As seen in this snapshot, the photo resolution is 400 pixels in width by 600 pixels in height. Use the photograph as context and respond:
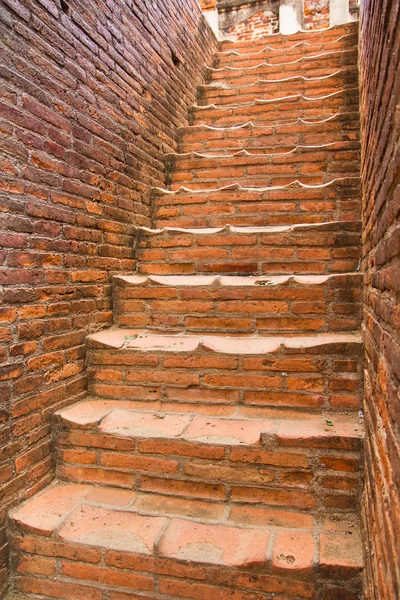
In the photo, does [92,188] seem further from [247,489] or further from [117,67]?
[247,489]

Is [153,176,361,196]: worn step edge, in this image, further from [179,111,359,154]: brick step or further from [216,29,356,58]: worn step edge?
[216,29,356,58]: worn step edge

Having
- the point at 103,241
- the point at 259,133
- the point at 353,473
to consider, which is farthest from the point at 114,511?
the point at 259,133

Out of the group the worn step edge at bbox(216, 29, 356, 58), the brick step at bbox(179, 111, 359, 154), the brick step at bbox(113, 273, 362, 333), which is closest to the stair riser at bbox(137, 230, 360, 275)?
the brick step at bbox(113, 273, 362, 333)

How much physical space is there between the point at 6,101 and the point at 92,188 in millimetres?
670

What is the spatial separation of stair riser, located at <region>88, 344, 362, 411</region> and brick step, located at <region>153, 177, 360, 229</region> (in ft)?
3.55

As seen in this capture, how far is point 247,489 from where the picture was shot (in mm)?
1677

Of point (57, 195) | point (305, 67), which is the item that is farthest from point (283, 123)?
point (57, 195)

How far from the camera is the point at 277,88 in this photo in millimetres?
4012

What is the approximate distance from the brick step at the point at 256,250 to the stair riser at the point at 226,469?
1.07m

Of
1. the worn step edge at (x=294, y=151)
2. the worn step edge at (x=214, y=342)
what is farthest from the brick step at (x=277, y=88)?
the worn step edge at (x=214, y=342)

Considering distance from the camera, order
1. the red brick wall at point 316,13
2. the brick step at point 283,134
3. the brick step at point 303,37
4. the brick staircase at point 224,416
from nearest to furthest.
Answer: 1. the brick staircase at point 224,416
2. the brick step at point 283,134
3. the brick step at point 303,37
4. the red brick wall at point 316,13

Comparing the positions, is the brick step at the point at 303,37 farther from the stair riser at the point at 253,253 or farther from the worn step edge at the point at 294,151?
the stair riser at the point at 253,253

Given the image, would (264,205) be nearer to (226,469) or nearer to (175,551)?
(226,469)

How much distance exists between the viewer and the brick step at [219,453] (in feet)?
5.30
